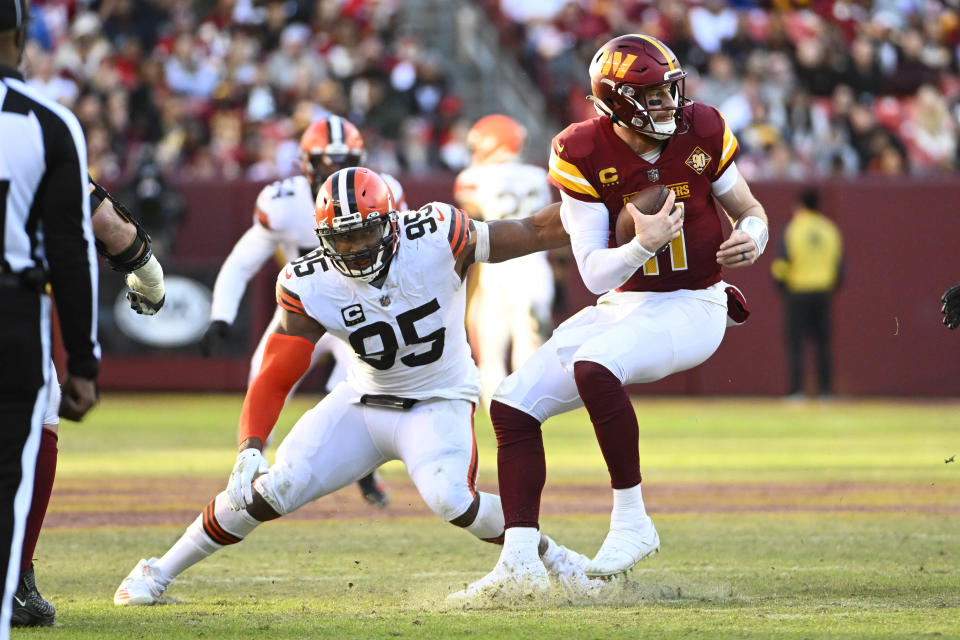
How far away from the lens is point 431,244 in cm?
543

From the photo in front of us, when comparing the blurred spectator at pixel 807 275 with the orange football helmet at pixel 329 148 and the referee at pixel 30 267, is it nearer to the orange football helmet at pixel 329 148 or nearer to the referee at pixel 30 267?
the orange football helmet at pixel 329 148

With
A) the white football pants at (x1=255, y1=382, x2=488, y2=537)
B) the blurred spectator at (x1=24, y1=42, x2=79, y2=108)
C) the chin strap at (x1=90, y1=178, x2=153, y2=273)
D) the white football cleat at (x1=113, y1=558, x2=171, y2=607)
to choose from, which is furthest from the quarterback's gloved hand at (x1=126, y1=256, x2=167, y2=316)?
the blurred spectator at (x1=24, y1=42, x2=79, y2=108)

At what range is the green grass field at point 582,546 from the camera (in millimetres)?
4777

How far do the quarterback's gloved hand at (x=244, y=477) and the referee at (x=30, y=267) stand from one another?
1352mm

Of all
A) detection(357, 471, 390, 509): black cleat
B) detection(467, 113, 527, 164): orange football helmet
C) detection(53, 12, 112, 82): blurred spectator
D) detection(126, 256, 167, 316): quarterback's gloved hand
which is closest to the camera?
detection(126, 256, 167, 316): quarterback's gloved hand

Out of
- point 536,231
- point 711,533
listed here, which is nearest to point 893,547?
point 711,533

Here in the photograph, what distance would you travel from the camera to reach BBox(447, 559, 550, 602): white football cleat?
5.10 metres

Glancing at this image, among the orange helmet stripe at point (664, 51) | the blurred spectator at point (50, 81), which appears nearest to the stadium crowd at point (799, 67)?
the blurred spectator at point (50, 81)

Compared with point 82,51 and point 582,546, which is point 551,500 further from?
point 82,51

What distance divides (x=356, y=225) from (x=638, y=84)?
1.13 meters

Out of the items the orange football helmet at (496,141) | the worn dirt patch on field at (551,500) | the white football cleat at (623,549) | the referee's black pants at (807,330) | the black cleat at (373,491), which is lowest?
the referee's black pants at (807,330)

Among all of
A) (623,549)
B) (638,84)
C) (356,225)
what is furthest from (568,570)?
(638,84)

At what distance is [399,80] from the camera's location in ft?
54.4

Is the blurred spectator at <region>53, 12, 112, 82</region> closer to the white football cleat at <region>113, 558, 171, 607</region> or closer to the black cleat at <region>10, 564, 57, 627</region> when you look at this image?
the white football cleat at <region>113, 558, 171, 607</region>
